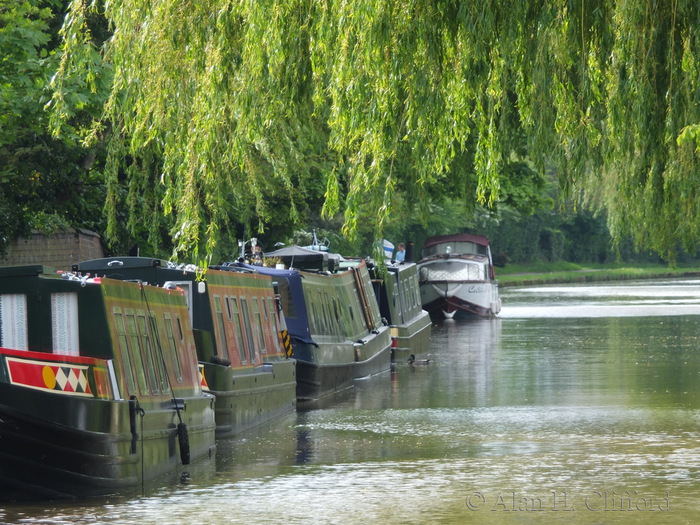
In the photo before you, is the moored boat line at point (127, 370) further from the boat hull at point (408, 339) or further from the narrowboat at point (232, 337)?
the boat hull at point (408, 339)

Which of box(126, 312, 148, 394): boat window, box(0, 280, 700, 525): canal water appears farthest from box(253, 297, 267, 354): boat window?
box(126, 312, 148, 394): boat window

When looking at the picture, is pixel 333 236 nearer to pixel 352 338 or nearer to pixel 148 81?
pixel 352 338

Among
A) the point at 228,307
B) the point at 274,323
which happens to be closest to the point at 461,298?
the point at 274,323

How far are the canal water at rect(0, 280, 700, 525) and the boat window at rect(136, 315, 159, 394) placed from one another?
0.88 m

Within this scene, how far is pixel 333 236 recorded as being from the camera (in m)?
43.2

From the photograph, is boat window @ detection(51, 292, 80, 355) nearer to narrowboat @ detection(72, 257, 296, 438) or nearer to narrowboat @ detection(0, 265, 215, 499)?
narrowboat @ detection(0, 265, 215, 499)

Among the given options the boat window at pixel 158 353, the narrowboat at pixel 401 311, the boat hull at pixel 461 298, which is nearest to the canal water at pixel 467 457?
the boat window at pixel 158 353

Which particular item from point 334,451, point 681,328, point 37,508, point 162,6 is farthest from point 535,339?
point 37,508

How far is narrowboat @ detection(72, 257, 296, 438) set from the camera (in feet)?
49.5

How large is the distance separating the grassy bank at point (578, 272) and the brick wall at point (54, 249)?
1961 inches

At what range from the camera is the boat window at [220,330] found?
51.3 feet

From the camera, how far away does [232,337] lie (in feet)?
53.2

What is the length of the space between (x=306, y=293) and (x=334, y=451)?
238 inches

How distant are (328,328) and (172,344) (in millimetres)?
8221
